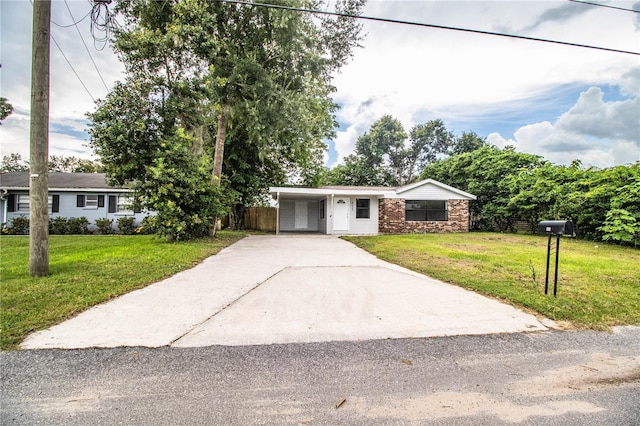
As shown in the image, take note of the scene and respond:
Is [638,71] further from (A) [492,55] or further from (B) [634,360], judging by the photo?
(B) [634,360]

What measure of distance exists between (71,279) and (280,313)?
3985mm

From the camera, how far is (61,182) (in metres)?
17.5

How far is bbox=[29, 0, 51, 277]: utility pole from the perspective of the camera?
523 cm

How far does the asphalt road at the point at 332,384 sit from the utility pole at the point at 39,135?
354 cm

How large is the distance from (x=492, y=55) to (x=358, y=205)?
404 inches

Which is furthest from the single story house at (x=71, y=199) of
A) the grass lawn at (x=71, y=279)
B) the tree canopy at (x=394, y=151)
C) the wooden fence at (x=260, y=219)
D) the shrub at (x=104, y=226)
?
the tree canopy at (x=394, y=151)

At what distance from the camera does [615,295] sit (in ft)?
16.7

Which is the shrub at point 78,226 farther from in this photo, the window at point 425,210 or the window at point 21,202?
the window at point 425,210

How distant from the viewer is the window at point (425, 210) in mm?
18625

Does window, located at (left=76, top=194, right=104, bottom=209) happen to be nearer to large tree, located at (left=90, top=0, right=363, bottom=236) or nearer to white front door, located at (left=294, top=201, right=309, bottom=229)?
large tree, located at (left=90, top=0, right=363, bottom=236)

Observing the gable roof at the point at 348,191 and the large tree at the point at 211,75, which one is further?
the gable roof at the point at 348,191

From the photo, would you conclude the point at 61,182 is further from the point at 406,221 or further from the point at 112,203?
the point at 406,221

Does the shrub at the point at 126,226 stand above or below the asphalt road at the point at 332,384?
→ above

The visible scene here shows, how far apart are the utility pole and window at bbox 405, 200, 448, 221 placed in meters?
16.6
